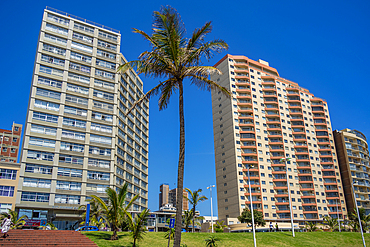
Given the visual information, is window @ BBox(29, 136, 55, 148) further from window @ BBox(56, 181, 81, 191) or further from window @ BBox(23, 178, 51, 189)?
window @ BBox(56, 181, 81, 191)

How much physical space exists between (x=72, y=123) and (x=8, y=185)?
750 inches

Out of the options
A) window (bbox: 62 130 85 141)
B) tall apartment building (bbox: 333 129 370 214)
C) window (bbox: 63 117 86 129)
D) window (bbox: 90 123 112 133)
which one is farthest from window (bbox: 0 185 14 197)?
tall apartment building (bbox: 333 129 370 214)

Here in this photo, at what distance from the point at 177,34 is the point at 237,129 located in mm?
77259

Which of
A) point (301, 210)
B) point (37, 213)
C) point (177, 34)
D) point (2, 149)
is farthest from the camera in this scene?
point (2, 149)

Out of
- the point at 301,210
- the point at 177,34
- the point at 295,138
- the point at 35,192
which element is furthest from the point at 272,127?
the point at 177,34

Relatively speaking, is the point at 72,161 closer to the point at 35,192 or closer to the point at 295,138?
the point at 35,192

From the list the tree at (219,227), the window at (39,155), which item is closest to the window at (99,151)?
the window at (39,155)

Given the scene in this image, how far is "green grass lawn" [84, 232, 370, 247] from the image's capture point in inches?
1182

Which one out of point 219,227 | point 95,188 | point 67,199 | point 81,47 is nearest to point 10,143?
point 81,47

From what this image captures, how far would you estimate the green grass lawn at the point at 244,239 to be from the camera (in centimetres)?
3002

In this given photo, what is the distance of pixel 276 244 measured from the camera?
3662 cm

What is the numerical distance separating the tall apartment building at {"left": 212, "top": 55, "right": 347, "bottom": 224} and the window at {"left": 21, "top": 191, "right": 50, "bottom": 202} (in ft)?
151

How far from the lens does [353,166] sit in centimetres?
10900

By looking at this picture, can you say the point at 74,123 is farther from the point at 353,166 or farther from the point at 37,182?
the point at 353,166
